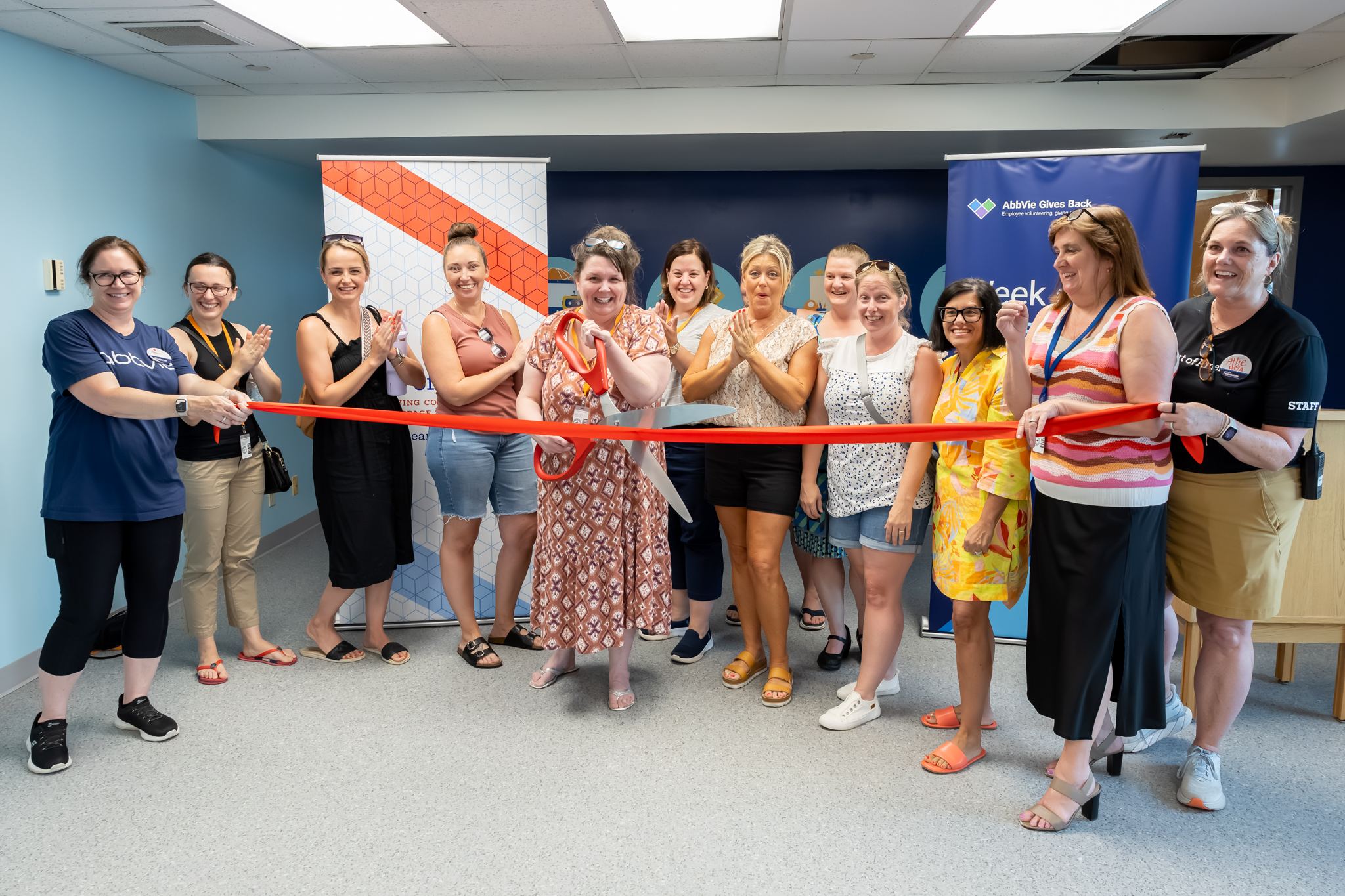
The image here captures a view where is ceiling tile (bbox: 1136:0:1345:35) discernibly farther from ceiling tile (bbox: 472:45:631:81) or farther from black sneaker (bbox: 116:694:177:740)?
black sneaker (bbox: 116:694:177:740)

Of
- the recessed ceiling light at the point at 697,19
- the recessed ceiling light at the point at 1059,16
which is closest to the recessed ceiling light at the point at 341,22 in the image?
the recessed ceiling light at the point at 697,19

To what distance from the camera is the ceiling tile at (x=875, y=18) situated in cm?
327

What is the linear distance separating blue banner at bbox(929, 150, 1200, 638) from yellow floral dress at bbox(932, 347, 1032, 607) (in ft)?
4.36

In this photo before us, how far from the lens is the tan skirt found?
2148 mm

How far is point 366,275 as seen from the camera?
3.21 m

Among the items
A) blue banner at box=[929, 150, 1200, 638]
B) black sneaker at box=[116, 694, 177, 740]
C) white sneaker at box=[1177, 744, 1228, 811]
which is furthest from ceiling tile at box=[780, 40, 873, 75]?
black sneaker at box=[116, 694, 177, 740]

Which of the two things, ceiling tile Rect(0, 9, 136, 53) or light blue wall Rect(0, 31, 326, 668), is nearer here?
ceiling tile Rect(0, 9, 136, 53)

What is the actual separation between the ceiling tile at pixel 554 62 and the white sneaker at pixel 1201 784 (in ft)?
Answer: 12.1

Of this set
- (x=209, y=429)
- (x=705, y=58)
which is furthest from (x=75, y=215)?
(x=705, y=58)

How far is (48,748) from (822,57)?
4.21 m

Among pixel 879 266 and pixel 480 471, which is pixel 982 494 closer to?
pixel 879 266

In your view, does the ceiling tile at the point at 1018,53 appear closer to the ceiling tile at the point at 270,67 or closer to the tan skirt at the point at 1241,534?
the tan skirt at the point at 1241,534

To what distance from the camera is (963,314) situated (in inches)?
92.1

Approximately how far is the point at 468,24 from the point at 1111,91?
3.49 m
